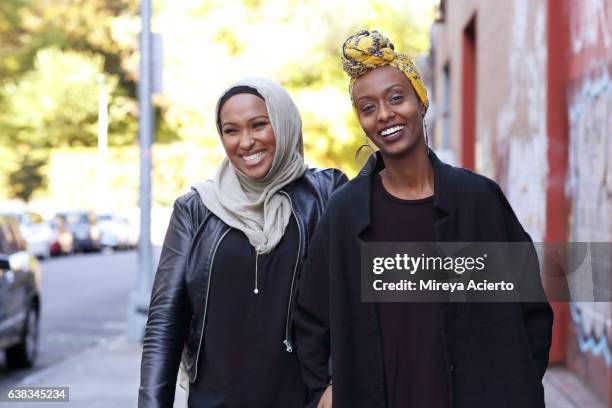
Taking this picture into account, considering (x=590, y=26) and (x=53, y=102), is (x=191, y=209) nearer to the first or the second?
(x=590, y=26)

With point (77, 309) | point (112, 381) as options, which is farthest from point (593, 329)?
point (77, 309)

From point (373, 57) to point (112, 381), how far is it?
23.3 ft

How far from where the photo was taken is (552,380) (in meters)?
7.95

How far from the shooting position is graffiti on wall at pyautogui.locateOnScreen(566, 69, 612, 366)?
663 centimetres

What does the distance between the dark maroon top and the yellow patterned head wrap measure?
35 centimetres

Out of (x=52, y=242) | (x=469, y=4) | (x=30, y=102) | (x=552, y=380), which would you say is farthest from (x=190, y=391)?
(x=30, y=102)

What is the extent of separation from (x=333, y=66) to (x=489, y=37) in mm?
10850

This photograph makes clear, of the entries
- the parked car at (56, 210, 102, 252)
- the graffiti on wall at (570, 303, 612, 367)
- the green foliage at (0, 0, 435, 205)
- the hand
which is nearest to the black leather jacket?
the hand

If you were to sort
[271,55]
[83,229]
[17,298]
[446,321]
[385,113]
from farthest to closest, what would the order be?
[83,229], [271,55], [17,298], [385,113], [446,321]

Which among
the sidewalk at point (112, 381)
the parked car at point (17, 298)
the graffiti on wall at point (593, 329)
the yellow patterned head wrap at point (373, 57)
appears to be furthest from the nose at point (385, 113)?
the parked car at point (17, 298)

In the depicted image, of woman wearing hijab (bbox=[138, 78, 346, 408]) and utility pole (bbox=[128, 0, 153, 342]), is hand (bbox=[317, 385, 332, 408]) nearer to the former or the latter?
woman wearing hijab (bbox=[138, 78, 346, 408])

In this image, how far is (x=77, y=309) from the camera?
54.2 feet

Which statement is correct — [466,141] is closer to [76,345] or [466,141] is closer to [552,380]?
[76,345]

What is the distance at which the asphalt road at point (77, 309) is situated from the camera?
472 inches
